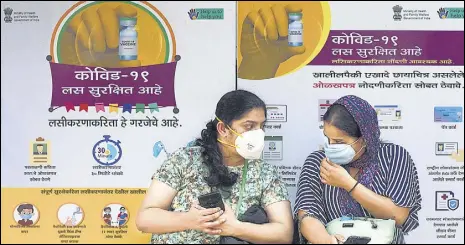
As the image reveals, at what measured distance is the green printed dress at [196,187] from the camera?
362 centimetres

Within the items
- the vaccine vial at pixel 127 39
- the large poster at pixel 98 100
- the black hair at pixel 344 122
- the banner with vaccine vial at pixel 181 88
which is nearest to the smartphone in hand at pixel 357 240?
the black hair at pixel 344 122

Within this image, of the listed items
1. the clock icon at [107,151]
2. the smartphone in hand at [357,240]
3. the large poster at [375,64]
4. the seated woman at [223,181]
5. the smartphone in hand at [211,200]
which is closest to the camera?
the smartphone in hand at [357,240]

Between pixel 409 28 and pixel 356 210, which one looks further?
pixel 409 28

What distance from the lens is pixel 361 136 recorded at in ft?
11.9

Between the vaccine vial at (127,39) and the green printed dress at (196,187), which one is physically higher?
the vaccine vial at (127,39)

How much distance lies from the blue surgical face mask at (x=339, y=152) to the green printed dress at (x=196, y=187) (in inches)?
13.9

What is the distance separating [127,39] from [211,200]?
4.51 feet

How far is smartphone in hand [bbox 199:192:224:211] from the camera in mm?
3445

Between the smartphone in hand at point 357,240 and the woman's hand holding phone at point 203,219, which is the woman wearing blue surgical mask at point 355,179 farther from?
the woman's hand holding phone at point 203,219

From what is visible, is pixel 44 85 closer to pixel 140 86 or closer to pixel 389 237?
pixel 140 86

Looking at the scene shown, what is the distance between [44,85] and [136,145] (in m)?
0.74

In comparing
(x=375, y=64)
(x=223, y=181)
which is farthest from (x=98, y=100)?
(x=375, y=64)

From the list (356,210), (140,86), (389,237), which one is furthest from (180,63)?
(389,237)

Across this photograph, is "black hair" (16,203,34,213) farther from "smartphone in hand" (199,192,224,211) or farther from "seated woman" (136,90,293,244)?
"smartphone in hand" (199,192,224,211)
